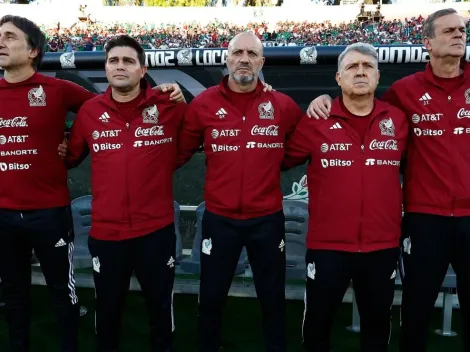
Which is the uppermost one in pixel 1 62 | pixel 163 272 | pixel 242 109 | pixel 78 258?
pixel 1 62

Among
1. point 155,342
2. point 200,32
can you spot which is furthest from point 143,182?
point 200,32

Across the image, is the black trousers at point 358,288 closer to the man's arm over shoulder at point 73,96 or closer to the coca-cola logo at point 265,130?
the coca-cola logo at point 265,130

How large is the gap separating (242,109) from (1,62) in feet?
4.68

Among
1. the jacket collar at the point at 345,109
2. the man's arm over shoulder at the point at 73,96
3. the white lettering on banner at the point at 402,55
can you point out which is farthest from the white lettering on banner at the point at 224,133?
the white lettering on banner at the point at 402,55

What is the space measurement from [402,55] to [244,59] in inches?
60.0

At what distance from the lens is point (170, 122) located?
9.85 ft

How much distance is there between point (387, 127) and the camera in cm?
268

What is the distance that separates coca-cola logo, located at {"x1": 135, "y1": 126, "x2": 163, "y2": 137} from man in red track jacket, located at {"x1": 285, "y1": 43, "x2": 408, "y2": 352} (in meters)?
0.89

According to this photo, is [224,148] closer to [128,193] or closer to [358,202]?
[128,193]

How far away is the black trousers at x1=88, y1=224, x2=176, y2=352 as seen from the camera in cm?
283

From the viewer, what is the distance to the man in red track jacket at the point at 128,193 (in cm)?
282

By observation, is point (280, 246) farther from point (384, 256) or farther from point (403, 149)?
point (403, 149)

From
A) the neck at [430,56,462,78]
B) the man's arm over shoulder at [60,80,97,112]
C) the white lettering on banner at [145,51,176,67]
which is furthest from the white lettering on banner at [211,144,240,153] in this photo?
the white lettering on banner at [145,51,176,67]

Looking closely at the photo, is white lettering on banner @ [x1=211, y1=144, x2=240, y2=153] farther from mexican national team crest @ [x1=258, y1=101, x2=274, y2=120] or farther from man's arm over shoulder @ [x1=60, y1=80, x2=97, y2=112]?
man's arm over shoulder @ [x1=60, y1=80, x2=97, y2=112]
